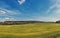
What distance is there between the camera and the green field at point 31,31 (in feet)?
13.4

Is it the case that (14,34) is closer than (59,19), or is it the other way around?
(14,34)

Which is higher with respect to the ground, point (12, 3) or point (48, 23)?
point (12, 3)

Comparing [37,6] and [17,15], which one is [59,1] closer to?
[37,6]

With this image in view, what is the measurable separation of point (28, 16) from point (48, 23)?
752mm

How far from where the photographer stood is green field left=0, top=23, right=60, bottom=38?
13.4 feet

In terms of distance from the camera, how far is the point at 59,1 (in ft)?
14.6

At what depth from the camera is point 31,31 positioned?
4.23 metres

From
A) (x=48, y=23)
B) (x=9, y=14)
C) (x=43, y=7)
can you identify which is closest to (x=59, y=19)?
(x=48, y=23)

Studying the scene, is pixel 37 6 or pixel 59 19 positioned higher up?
pixel 37 6

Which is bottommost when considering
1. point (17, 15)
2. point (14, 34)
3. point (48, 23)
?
point (14, 34)

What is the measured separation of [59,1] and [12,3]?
165cm

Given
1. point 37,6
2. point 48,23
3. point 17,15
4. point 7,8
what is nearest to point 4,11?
point 7,8

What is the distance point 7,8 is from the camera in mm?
4215

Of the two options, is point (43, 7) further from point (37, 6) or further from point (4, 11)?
point (4, 11)
